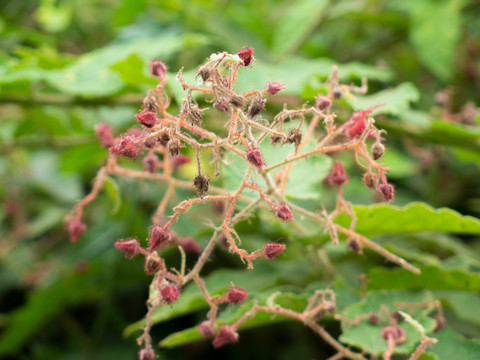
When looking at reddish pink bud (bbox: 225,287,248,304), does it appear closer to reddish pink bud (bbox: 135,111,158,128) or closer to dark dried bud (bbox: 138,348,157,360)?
dark dried bud (bbox: 138,348,157,360)

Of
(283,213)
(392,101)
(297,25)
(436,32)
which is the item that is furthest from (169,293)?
(436,32)

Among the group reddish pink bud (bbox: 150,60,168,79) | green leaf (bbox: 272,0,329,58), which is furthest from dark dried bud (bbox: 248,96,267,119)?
green leaf (bbox: 272,0,329,58)

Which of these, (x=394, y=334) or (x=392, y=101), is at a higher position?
(x=392, y=101)

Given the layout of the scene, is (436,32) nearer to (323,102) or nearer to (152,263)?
(323,102)

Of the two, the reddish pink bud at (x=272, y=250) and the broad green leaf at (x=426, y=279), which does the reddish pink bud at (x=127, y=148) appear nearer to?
the reddish pink bud at (x=272, y=250)

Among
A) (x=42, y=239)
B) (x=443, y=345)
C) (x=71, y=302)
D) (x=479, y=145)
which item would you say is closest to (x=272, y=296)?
(x=443, y=345)

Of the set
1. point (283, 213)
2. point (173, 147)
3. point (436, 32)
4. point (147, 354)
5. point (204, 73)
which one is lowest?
point (147, 354)

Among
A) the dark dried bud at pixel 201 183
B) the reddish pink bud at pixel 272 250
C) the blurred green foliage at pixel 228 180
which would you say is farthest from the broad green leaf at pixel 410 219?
the dark dried bud at pixel 201 183
